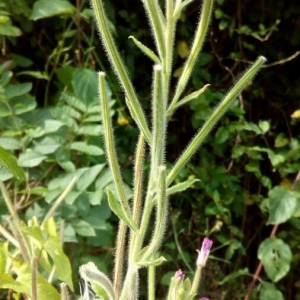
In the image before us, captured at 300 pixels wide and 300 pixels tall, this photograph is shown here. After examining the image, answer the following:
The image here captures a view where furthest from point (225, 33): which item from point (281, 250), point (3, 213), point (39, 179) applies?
point (3, 213)

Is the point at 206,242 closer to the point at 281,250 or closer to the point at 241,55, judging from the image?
the point at 281,250

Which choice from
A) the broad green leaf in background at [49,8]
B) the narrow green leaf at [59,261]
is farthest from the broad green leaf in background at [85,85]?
the narrow green leaf at [59,261]

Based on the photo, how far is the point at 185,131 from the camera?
1.63m

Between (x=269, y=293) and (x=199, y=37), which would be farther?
(x=269, y=293)

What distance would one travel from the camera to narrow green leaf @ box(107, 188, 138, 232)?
1.86 ft

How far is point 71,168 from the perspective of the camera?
1.11 m

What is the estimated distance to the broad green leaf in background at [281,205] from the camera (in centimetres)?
130

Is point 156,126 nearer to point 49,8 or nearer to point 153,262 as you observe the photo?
point 153,262

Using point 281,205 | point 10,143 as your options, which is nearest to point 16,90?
point 10,143

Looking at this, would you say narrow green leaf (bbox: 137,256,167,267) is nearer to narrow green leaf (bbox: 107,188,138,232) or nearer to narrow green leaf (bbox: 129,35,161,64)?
narrow green leaf (bbox: 107,188,138,232)

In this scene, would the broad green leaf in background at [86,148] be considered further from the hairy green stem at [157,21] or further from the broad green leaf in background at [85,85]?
the hairy green stem at [157,21]

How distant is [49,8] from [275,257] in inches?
25.9

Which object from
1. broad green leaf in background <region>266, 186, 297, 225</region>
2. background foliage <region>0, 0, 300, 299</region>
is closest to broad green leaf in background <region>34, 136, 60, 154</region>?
background foliage <region>0, 0, 300, 299</region>

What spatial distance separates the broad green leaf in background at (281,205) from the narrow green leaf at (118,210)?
77 centimetres
